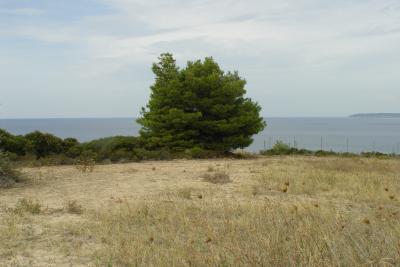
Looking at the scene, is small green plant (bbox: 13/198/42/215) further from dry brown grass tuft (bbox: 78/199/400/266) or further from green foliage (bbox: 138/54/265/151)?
green foliage (bbox: 138/54/265/151)

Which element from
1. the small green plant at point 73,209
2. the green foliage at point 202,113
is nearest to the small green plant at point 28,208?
the small green plant at point 73,209

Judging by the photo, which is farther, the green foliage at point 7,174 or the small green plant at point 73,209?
the green foliage at point 7,174

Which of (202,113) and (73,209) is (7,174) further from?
(202,113)

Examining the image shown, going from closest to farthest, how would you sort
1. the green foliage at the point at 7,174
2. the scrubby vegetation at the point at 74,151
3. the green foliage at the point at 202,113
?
the green foliage at the point at 7,174, the scrubby vegetation at the point at 74,151, the green foliage at the point at 202,113

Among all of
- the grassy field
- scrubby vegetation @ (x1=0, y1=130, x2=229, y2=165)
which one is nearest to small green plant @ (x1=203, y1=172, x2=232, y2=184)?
the grassy field

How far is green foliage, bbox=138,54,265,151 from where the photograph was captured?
867 inches

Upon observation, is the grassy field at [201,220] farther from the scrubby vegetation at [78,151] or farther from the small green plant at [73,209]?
the scrubby vegetation at [78,151]

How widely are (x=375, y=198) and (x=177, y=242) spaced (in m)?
5.14

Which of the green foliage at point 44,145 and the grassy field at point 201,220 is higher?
the green foliage at point 44,145

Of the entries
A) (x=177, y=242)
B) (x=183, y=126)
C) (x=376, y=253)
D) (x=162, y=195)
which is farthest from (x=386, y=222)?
(x=183, y=126)

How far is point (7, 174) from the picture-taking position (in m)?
12.2

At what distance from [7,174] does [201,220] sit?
22.3 ft

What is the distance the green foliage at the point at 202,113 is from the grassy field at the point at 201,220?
26.8ft

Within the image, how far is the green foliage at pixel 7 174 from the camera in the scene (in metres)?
11.8
